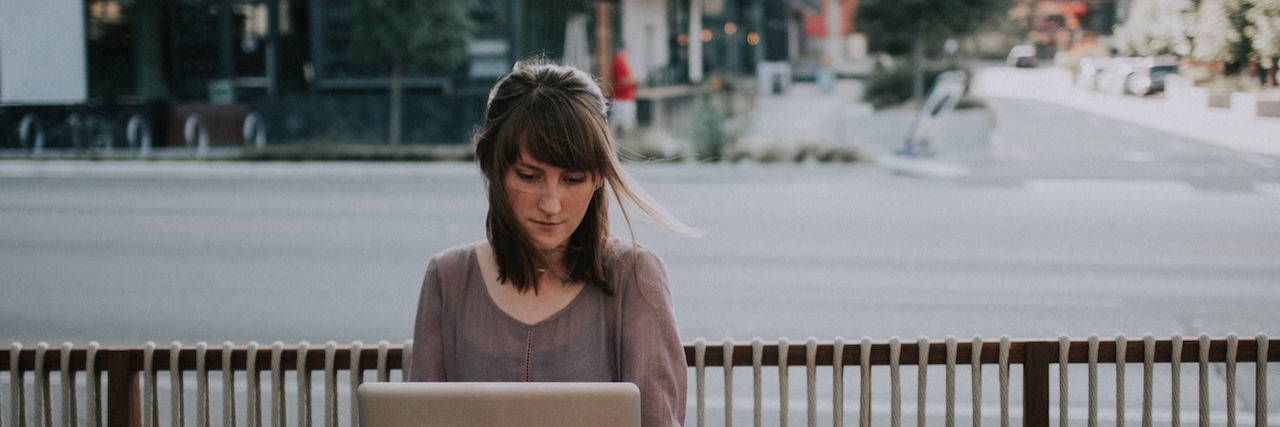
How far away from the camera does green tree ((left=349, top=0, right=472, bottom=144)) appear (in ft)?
64.5

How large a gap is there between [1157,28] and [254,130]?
735 inches

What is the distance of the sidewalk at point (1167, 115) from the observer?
6375mm

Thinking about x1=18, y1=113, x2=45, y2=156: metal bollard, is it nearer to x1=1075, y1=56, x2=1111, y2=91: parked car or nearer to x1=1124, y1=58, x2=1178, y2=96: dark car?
x1=1075, y1=56, x2=1111, y2=91: parked car

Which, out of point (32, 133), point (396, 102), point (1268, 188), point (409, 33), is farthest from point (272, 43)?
point (1268, 188)

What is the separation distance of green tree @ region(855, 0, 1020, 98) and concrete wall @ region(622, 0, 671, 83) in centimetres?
471

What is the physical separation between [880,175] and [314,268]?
9.13 m

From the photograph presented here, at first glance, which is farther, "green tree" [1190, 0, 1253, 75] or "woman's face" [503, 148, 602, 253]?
"green tree" [1190, 0, 1253, 75]

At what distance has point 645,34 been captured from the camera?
87.6 ft

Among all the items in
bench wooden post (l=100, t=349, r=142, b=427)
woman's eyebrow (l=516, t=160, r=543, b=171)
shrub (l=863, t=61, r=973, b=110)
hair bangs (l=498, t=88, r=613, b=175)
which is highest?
shrub (l=863, t=61, r=973, b=110)

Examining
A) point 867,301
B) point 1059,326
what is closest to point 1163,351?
point 1059,326

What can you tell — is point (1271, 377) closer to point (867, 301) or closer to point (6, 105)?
point (867, 301)

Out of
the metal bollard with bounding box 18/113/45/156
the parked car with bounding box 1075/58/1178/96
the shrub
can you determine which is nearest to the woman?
the parked car with bounding box 1075/58/1178/96

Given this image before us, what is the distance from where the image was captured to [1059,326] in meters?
7.24

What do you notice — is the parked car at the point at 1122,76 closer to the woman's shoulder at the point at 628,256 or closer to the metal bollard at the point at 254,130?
the woman's shoulder at the point at 628,256
